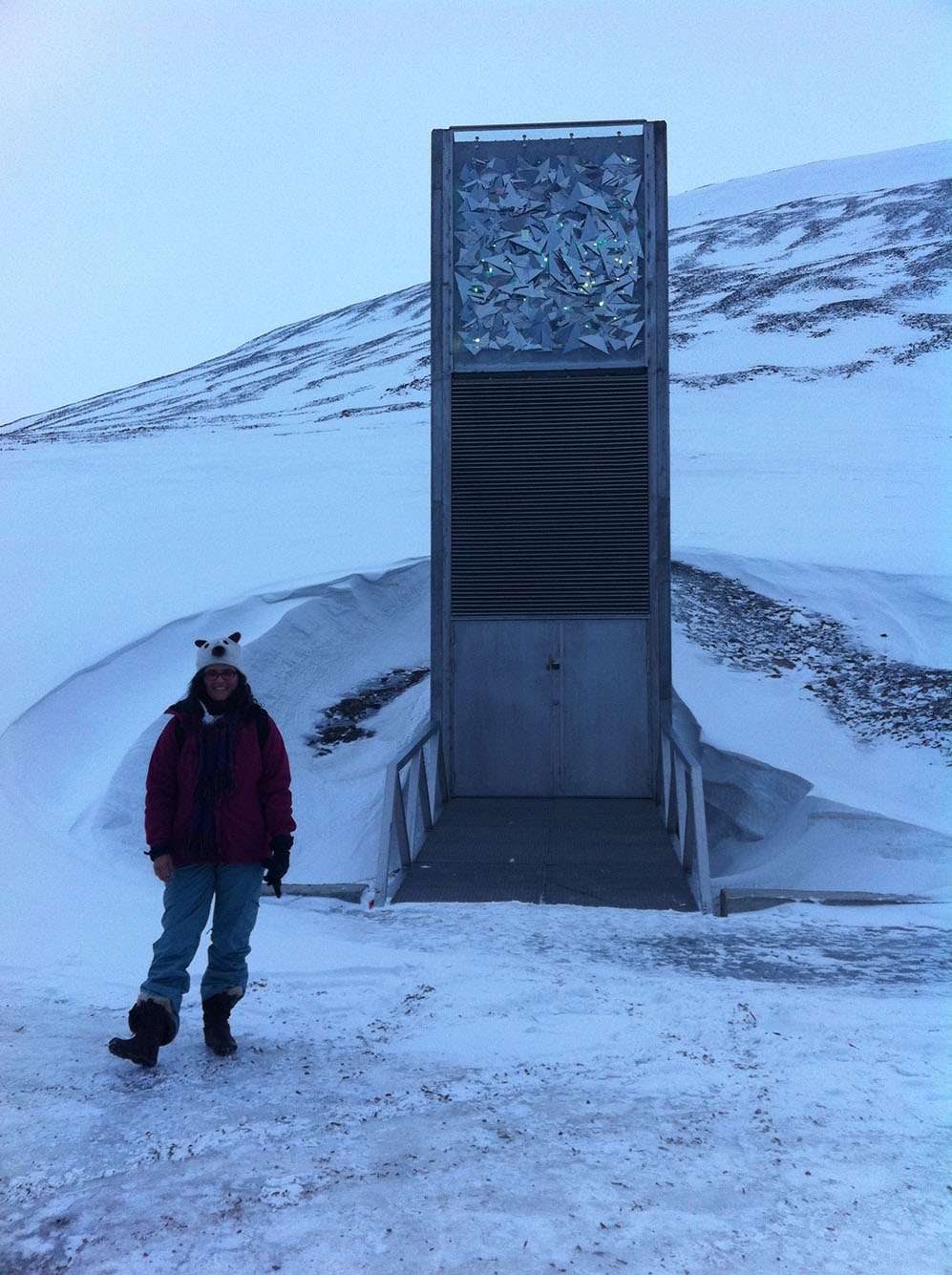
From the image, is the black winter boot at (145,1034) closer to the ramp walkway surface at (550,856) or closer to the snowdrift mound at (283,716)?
the ramp walkway surface at (550,856)

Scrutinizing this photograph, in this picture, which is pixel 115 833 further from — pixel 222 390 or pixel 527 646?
pixel 222 390

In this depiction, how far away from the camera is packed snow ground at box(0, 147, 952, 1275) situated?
3.12 m

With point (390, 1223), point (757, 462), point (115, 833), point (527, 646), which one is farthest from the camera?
point (757, 462)

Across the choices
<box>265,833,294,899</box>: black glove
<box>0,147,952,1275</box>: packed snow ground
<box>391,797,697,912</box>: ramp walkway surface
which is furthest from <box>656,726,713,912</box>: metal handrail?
<box>265,833,294,899</box>: black glove

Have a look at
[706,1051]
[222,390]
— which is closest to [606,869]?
[706,1051]

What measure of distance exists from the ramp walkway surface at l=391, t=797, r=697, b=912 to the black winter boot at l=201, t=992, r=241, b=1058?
2.80 meters

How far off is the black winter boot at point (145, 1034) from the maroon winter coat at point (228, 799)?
0.52 m

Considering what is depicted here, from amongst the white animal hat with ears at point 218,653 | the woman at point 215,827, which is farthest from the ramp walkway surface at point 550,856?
the white animal hat with ears at point 218,653

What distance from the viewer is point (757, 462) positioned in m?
23.2

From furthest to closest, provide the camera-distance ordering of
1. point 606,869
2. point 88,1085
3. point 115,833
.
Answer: point 115,833 → point 606,869 → point 88,1085

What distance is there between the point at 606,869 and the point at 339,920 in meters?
2.04

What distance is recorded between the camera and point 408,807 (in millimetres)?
9336

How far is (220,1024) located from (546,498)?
639 centimetres

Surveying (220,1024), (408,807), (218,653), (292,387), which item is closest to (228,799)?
(218,653)
